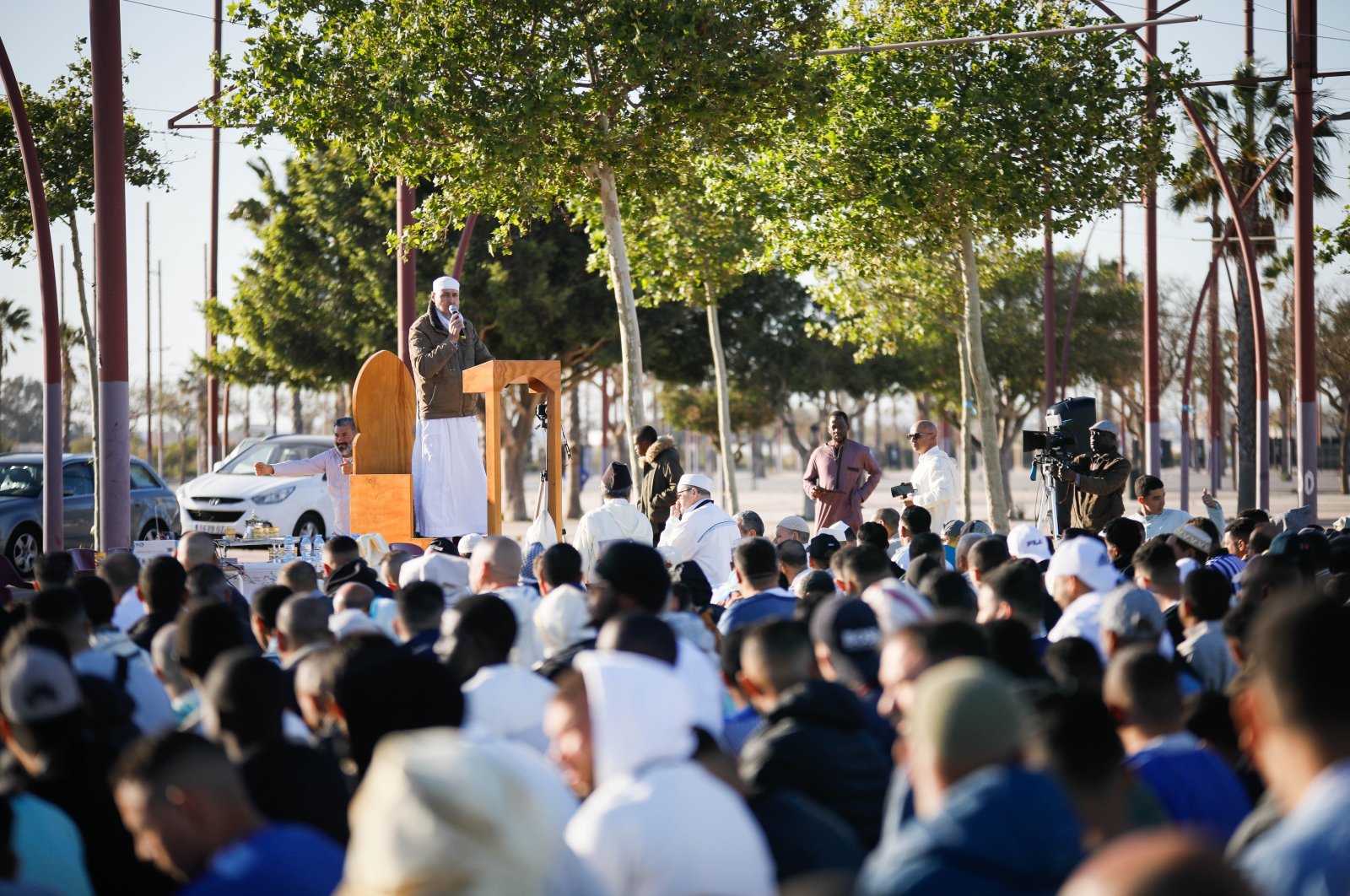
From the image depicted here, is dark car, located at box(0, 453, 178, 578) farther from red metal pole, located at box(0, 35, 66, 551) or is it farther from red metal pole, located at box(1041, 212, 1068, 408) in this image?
red metal pole, located at box(1041, 212, 1068, 408)

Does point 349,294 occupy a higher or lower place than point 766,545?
higher

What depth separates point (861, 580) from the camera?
729cm

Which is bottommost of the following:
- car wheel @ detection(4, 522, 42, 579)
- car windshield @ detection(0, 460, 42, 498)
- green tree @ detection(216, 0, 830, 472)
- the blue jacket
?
car wheel @ detection(4, 522, 42, 579)

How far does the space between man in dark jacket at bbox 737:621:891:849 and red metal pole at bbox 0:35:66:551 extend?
1160cm

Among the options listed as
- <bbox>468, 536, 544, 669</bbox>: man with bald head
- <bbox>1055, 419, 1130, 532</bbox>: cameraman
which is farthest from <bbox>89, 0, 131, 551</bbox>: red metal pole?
<bbox>1055, 419, 1130, 532</bbox>: cameraman

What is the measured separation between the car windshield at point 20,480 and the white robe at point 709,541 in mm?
10358

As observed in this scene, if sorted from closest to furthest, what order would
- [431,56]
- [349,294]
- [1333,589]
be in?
[1333,589]
[431,56]
[349,294]

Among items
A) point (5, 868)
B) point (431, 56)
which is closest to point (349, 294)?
point (431, 56)

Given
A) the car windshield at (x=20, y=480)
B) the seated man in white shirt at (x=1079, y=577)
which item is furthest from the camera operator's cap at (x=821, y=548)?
the car windshield at (x=20, y=480)

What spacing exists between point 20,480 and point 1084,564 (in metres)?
14.7

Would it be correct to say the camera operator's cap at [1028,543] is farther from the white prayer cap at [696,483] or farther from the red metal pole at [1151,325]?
the red metal pole at [1151,325]

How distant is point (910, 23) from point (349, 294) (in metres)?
15.4

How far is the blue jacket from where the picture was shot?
2.92m

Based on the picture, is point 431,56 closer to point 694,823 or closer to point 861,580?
point 861,580
